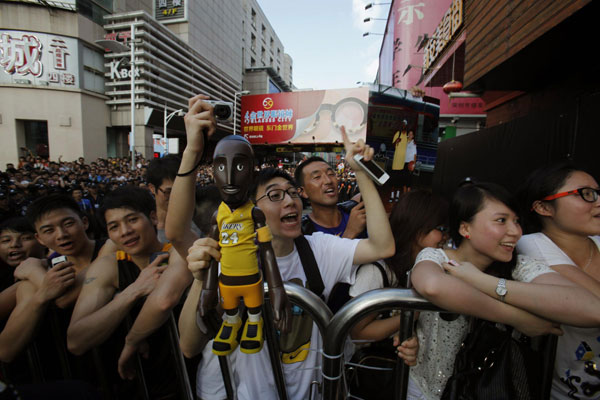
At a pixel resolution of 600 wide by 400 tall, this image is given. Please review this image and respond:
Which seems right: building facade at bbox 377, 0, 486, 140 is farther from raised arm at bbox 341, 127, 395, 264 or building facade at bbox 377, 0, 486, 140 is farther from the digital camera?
the digital camera

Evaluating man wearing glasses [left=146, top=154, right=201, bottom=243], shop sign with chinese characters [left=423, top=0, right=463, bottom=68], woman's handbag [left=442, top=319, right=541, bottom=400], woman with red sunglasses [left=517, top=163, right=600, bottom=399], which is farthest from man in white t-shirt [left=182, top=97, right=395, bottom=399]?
shop sign with chinese characters [left=423, top=0, right=463, bottom=68]

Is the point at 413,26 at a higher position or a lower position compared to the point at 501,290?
higher

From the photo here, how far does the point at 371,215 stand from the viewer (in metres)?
1.58

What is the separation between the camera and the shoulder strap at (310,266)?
1.57m

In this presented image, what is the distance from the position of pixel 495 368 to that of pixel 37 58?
1097 inches

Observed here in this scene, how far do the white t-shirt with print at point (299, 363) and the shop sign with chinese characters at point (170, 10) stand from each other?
1304 inches

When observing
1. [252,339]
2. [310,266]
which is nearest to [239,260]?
[252,339]

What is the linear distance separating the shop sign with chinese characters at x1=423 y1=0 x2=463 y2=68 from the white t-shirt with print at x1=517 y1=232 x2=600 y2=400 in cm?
1022

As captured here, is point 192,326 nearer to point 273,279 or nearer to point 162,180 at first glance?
point 273,279

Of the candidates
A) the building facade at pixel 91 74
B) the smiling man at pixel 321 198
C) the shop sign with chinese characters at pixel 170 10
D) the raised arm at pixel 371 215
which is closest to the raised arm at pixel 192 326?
the raised arm at pixel 371 215

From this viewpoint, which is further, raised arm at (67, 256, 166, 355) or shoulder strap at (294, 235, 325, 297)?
shoulder strap at (294, 235, 325, 297)

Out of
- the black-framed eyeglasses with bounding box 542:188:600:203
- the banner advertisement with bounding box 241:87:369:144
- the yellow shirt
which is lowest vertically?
the yellow shirt

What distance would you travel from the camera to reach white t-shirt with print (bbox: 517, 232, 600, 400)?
141cm

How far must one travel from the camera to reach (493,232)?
1.42 metres
